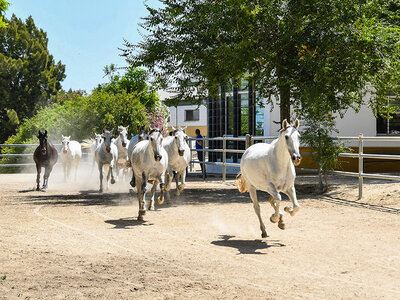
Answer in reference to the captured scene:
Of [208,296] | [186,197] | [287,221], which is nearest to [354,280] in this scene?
[208,296]

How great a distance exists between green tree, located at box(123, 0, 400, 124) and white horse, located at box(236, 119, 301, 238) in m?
6.46

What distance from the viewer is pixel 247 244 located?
8.60 m

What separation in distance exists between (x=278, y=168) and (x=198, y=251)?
1817 millimetres

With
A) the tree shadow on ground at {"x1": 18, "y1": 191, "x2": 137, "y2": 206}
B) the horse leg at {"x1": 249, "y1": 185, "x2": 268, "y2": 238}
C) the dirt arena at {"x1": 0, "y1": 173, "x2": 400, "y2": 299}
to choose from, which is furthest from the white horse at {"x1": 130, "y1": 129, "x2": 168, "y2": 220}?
the tree shadow on ground at {"x1": 18, "y1": 191, "x2": 137, "y2": 206}

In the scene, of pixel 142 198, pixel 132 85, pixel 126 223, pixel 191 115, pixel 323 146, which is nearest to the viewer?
pixel 126 223

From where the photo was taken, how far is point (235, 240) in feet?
29.4

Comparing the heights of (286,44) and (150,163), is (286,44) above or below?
above

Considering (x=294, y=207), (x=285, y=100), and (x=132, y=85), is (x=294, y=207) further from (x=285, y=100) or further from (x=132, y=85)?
(x=132, y=85)

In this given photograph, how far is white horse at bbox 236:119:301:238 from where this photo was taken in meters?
8.36

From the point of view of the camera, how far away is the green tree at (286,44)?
15.3 m

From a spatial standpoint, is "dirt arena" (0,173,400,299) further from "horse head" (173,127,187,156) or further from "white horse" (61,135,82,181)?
"white horse" (61,135,82,181)

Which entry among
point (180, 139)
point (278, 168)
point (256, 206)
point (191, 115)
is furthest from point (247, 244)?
point (191, 115)

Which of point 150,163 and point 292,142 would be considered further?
point 150,163

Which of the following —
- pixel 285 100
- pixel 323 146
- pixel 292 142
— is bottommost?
pixel 323 146
